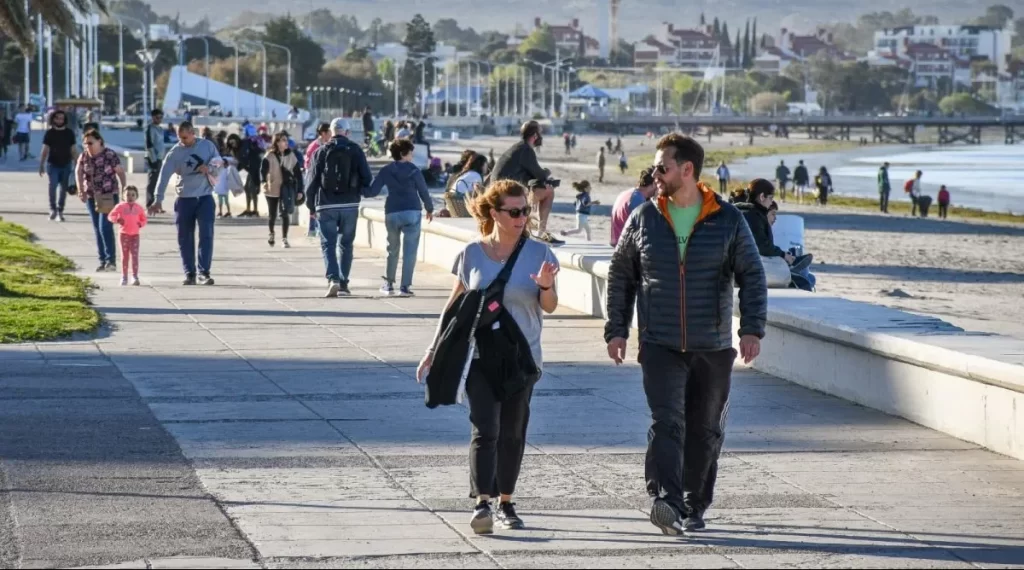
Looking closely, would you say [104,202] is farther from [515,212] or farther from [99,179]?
[515,212]

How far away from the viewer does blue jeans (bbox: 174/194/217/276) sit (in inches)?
616

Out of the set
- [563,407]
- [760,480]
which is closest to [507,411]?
[760,480]

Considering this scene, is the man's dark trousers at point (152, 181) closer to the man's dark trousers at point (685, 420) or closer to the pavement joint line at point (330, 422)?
the pavement joint line at point (330, 422)

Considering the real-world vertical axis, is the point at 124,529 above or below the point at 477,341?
below

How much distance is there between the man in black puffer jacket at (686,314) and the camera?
6355 mm

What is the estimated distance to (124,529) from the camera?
6.19 meters

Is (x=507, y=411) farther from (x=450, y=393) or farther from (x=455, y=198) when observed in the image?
(x=455, y=198)

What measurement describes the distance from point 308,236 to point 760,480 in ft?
49.8

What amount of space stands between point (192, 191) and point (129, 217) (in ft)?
2.39

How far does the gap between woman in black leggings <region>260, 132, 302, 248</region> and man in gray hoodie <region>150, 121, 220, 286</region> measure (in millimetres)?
4462

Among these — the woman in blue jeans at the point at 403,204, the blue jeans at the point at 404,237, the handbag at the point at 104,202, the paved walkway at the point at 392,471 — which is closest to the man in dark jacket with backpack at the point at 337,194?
the woman in blue jeans at the point at 403,204

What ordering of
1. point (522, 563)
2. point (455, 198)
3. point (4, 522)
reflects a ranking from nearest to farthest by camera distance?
point (522, 563) < point (4, 522) < point (455, 198)

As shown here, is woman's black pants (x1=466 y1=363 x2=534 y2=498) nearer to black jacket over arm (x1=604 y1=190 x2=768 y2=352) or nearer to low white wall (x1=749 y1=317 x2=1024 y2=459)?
black jacket over arm (x1=604 y1=190 x2=768 y2=352)

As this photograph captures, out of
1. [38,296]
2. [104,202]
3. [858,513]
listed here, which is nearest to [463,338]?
[858,513]
